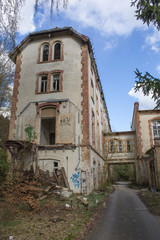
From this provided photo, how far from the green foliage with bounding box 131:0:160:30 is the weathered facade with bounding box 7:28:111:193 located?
25.8 feet

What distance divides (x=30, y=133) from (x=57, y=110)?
113 inches

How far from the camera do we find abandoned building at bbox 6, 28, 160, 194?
13742mm

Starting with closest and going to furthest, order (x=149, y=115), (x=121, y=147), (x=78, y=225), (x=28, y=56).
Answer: (x=78, y=225), (x=28, y=56), (x=149, y=115), (x=121, y=147)

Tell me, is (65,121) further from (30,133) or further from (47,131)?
(47,131)

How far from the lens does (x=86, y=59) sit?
16.5 meters

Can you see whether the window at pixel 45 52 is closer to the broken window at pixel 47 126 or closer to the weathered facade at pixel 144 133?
the broken window at pixel 47 126

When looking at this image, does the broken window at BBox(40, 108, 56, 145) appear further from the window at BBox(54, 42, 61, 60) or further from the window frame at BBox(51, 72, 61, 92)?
the window at BBox(54, 42, 61, 60)

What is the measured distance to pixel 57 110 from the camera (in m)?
15.3

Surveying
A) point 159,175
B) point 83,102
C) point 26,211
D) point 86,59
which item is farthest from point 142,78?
point 159,175

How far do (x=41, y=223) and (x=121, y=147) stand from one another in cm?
2154

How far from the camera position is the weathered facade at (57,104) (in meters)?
13.9

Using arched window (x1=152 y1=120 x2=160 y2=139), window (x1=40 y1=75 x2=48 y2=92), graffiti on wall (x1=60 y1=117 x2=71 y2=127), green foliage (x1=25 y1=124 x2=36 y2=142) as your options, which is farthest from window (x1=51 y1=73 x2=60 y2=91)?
arched window (x1=152 y1=120 x2=160 y2=139)

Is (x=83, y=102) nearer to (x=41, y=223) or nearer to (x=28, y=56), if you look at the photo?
(x=28, y=56)

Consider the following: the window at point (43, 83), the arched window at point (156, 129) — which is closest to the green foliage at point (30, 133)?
the window at point (43, 83)
